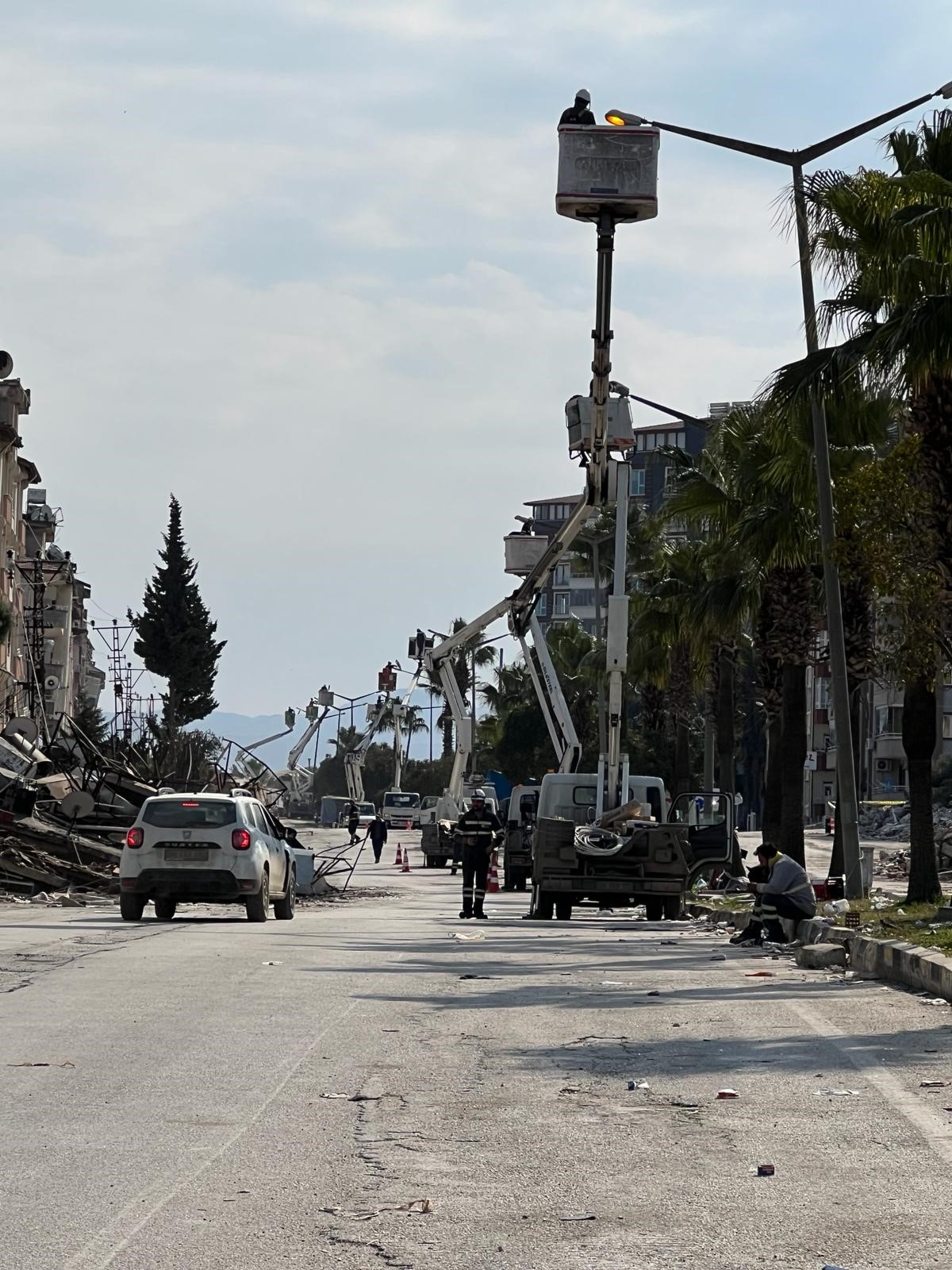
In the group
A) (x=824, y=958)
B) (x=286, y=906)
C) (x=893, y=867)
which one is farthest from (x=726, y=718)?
(x=824, y=958)

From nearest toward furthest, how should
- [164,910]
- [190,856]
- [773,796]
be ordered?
[190,856]
[164,910]
[773,796]

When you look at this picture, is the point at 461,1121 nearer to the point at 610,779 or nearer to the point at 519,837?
→ the point at 610,779

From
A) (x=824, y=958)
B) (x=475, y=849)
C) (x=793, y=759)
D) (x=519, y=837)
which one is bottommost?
(x=824, y=958)

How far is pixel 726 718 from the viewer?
154ft

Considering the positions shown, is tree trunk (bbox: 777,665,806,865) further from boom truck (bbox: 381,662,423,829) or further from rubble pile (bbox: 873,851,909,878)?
boom truck (bbox: 381,662,423,829)

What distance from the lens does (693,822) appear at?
32.0 metres

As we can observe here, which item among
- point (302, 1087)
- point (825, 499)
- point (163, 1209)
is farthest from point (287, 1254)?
point (825, 499)

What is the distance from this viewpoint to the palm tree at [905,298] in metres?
20.6

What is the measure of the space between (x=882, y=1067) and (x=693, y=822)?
21800mm

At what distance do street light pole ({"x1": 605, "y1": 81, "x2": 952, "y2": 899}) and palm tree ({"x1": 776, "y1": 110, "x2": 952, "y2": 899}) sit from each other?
948 millimetres

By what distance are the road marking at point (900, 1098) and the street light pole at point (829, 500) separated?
13.3m

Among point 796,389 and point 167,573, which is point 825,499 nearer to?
point 796,389

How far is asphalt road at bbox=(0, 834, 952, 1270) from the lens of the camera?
239 inches

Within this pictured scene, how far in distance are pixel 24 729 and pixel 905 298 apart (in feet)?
82.5
